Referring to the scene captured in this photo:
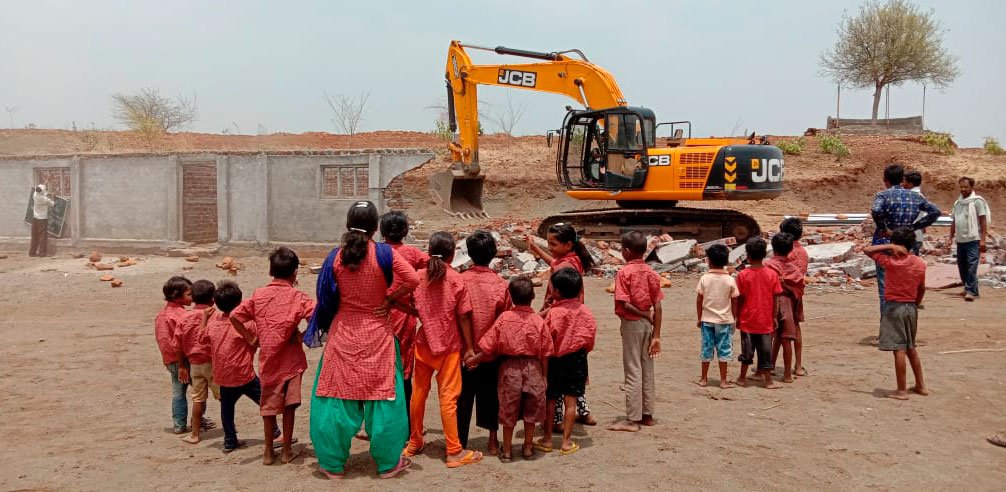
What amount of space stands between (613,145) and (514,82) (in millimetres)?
2592

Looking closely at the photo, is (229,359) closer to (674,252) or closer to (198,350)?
(198,350)

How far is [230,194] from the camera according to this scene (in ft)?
53.9

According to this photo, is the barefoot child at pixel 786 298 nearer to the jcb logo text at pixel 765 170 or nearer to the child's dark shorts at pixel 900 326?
the child's dark shorts at pixel 900 326

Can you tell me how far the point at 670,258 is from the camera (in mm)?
13359

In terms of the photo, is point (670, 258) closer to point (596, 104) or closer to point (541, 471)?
point (596, 104)

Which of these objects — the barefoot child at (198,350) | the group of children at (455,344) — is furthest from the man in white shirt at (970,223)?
the barefoot child at (198,350)

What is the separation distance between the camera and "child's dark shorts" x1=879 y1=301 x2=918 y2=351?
6.16 metres

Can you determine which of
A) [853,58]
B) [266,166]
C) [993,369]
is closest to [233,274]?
[266,166]

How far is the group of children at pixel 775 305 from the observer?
20.3ft

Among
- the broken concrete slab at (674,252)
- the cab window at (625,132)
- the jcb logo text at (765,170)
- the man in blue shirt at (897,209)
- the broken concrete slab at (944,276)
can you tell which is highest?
the cab window at (625,132)

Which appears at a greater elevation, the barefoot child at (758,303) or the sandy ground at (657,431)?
the barefoot child at (758,303)

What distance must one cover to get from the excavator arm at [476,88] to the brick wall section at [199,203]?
4.83m

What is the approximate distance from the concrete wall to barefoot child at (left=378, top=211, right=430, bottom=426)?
10.2 metres

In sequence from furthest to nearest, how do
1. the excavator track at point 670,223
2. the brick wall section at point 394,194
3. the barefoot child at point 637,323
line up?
the brick wall section at point 394,194 < the excavator track at point 670,223 < the barefoot child at point 637,323
